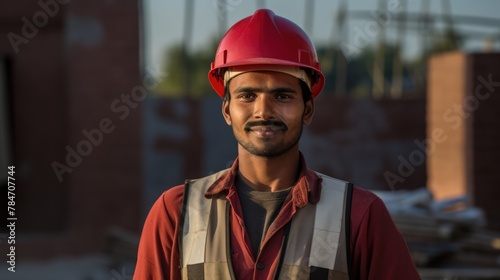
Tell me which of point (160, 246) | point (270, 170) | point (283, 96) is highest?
point (283, 96)

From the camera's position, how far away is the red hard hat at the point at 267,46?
8.42 feet

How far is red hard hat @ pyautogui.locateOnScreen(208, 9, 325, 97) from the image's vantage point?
8.42 feet

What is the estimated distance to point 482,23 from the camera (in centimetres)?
1700

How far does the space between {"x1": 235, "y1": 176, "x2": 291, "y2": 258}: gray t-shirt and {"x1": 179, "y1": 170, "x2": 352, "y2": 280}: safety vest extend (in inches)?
2.3

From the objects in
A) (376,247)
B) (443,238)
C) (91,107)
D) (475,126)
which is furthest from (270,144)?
(475,126)

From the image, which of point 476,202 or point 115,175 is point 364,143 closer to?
point 476,202

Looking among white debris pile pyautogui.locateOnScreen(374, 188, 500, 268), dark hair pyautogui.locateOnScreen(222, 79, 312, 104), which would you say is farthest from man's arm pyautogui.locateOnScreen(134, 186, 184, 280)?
white debris pile pyautogui.locateOnScreen(374, 188, 500, 268)

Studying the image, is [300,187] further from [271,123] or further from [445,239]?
[445,239]

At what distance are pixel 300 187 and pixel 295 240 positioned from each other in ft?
0.53

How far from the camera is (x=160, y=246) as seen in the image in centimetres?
250

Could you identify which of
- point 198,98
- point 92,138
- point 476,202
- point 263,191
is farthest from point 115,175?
point 263,191

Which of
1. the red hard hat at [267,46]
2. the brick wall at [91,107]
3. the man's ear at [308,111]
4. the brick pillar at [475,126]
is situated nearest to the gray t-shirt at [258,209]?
the man's ear at [308,111]

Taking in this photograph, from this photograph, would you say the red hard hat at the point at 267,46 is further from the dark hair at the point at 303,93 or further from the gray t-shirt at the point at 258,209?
the gray t-shirt at the point at 258,209

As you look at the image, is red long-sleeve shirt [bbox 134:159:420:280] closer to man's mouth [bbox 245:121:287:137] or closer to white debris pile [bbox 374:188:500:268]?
man's mouth [bbox 245:121:287:137]
